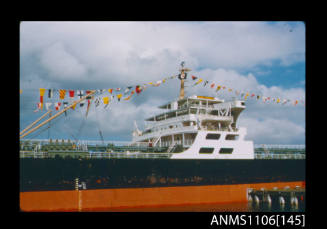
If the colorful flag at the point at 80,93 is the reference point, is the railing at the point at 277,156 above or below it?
below

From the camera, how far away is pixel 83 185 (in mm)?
19641

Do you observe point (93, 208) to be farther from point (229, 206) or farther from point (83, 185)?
point (229, 206)

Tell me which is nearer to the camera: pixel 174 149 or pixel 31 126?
pixel 31 126

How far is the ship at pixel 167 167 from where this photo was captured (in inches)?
747

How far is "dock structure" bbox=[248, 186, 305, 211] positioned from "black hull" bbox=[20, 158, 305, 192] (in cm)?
101

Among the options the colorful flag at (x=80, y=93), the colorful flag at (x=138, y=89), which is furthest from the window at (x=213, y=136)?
the colorful flag at (x=80, y=93)

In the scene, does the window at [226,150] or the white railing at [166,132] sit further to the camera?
the window at [226,150]

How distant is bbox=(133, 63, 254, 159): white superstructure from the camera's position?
78.0 ft

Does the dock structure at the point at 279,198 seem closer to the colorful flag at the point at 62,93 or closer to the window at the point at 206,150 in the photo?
the window at the point at 206,150

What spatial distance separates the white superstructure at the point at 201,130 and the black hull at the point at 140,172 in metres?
0.82

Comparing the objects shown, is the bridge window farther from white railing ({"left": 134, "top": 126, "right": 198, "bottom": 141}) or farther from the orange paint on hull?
the orange paint on hull

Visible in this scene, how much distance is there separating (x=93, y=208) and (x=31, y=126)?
634 centimetres

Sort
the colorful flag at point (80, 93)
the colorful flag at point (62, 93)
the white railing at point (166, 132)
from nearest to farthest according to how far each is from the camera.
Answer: the colorful flag at point (62, 93), the colorful flag at point (80, 93), the white railing at point (166, 132)
